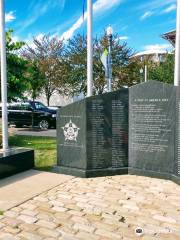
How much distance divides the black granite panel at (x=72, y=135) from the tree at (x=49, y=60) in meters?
21.4

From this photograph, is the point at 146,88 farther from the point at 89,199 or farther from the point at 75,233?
the point at 75,233

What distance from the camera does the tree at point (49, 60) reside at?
31547 mm

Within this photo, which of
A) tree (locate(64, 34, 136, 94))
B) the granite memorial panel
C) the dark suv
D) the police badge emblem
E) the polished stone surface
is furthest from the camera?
tree (locate(64, 34, 136, 94))

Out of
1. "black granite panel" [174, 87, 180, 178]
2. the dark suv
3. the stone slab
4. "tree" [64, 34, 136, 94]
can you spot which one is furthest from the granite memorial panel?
"tree" [64, 34, 136, 94]

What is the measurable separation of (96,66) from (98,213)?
2320 cm

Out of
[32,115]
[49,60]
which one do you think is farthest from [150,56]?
[32,115]

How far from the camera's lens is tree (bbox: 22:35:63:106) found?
31.5 meters

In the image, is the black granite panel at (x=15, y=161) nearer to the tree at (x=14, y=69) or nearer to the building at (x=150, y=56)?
the tree at (x=14, y=69)

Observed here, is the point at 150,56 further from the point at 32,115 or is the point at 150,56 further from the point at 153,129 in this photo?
the point at 153,129

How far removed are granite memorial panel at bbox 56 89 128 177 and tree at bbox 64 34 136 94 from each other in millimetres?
19223

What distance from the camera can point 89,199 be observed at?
5484mm

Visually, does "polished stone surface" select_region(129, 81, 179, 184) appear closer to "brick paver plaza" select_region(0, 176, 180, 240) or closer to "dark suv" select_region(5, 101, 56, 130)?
"brick paver plaza" select_region(0, 176, 180, 240)

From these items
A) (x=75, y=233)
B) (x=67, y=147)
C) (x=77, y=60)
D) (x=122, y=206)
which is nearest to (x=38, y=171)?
(x=67, y=147)

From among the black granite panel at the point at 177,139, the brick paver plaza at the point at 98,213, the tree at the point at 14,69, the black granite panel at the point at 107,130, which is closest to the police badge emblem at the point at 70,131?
the black granite panel at the point at 107,130
